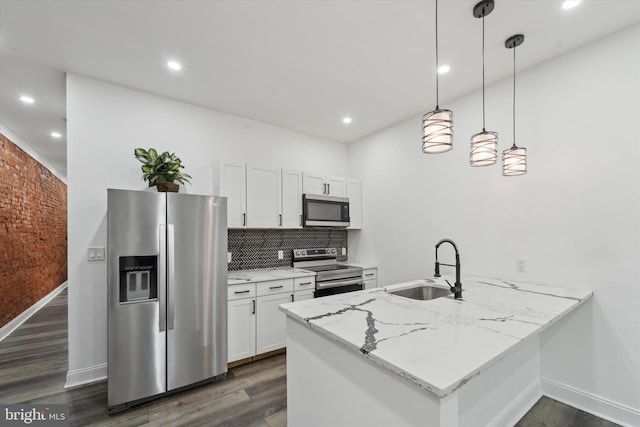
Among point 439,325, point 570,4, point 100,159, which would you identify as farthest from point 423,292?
point 100,159

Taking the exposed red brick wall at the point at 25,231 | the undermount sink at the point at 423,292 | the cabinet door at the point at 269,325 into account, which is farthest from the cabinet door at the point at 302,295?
the exposed red brick wall at the point at 25,231

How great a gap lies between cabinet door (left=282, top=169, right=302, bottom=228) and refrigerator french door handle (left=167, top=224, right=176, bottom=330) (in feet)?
4.58

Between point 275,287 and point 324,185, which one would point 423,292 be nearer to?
point 275,287

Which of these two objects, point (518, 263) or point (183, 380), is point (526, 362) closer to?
point (518, 263)

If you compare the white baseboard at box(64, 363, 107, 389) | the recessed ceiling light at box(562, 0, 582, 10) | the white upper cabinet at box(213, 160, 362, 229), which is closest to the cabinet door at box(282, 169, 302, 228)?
the white upper cabinet at box(213, 160, 362, 229)

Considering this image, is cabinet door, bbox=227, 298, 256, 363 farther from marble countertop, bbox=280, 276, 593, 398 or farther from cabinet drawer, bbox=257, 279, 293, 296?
marble countertop, bbox=280, 276, 593, 398

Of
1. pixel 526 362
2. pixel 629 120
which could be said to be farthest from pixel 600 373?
pixel 629 120

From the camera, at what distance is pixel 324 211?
383 cm

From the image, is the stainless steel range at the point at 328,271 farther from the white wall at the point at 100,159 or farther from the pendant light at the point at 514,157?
the pendant light at the point at 514,157

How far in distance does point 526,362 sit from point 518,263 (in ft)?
2.71

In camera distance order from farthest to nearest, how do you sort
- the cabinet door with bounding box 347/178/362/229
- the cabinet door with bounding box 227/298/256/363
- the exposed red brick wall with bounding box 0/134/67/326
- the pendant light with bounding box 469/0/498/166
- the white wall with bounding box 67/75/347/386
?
1. the cabinet door with bounding box 347/178/362/229
2. the exposed red brick wall with bounding box 0/134/67/326
3. the cabinet door with bounding box 227/298/256/363
4. the white wall with bounding box 67/75/347/386
5. the pendant light with bounding box 469/0/498/166

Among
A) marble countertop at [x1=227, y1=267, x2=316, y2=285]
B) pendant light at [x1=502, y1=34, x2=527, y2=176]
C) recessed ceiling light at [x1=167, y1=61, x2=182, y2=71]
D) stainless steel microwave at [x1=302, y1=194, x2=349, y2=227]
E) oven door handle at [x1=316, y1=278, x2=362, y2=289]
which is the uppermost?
recessed ceiling light at [x1=167, y1=61, x2=182, y2=71]

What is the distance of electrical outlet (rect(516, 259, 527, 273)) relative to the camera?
97.8 inches

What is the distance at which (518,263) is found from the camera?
253 cm
